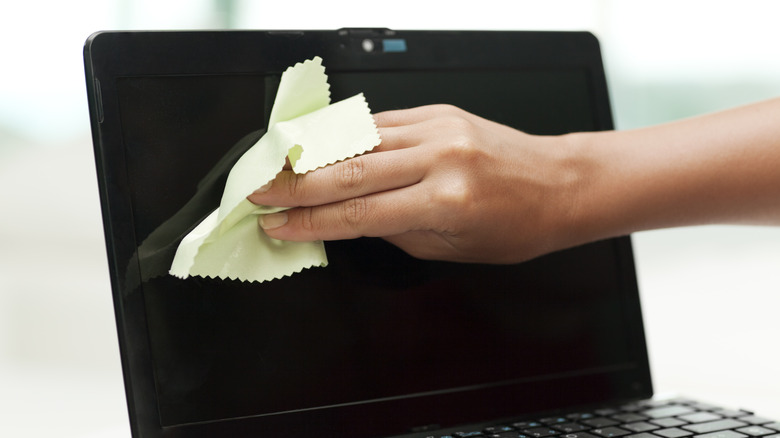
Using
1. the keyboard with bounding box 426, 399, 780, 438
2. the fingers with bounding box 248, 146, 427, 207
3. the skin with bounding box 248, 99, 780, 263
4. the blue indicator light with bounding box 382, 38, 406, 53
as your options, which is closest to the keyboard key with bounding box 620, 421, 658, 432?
the keyboard with bounding box 426, 399, 780, 438

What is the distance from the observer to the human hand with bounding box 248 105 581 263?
0.54m

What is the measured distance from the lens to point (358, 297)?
0.62m

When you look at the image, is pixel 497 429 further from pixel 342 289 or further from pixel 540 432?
pixel 342 289

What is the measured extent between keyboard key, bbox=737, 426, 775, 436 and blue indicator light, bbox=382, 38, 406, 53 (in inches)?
17.9

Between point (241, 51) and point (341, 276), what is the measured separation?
22 cm

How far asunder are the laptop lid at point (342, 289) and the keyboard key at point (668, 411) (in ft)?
0.15

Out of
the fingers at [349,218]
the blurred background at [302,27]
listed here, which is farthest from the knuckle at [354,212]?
the blurred background at [302,27]

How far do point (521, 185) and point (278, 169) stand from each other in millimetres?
220

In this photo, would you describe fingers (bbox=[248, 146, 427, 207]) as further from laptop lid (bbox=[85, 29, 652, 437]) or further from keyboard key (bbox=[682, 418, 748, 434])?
keyboard key (bbox=[682, 418, 748, 434])

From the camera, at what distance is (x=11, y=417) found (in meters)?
1.29

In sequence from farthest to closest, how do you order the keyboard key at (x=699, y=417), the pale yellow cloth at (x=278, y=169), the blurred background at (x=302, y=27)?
the blurred background at (x=302, y=27) → the keyboard key at (x=699, y=417) → the pale yellow cloth at (x=278, y=169)

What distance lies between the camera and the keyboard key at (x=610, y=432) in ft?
1.90

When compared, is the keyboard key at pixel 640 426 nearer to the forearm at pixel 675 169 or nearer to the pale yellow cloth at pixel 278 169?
the forearm at pixel 675 169

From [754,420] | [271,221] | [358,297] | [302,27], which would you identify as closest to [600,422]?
[754,420]
